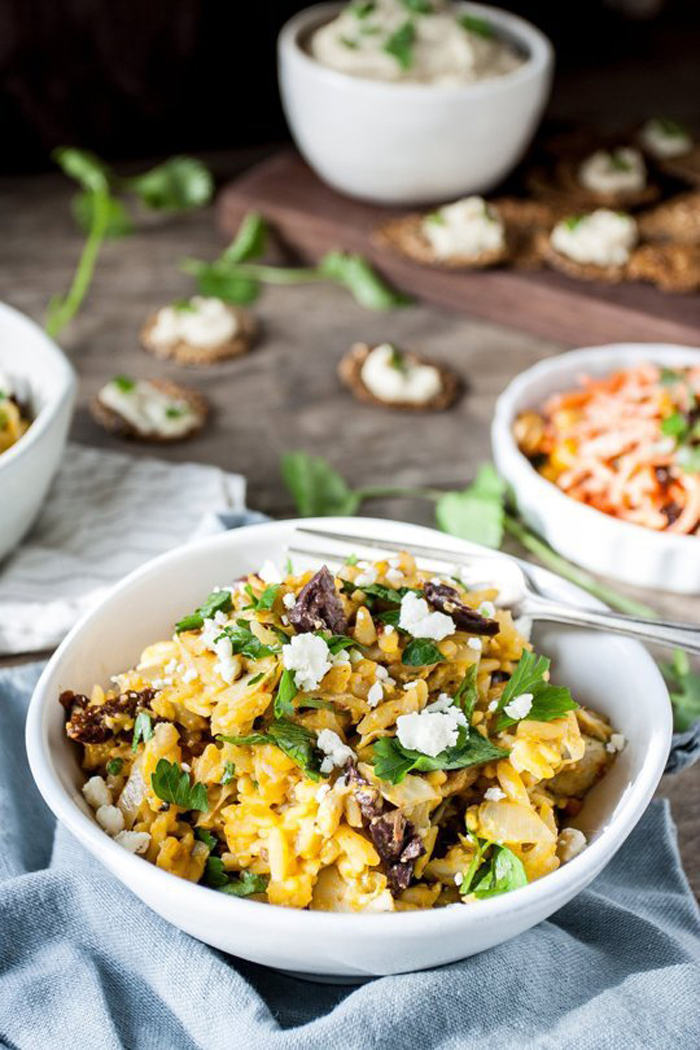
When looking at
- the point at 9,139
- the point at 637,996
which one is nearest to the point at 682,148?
the point at 9,139

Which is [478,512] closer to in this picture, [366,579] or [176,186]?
[366,579]

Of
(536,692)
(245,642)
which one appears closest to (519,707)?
(536,692)

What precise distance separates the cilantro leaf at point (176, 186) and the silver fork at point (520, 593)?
4.66 ft

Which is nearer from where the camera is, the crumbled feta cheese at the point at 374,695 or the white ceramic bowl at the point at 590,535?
the crumbled feta cheese at the point at 374,695

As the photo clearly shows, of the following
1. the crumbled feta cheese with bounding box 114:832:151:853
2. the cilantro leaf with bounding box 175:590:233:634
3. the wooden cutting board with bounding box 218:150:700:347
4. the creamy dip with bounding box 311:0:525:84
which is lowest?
the wooden cutting board with bounding box 218:150:700:347

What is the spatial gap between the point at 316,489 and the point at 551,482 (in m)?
0.35

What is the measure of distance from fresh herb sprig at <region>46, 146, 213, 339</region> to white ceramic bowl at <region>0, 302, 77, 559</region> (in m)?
0.50

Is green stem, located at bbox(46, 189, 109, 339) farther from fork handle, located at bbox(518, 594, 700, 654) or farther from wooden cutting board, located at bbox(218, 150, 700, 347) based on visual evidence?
fork handle, located at bbox(518, 594, 700, 654)

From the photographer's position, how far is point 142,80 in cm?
284

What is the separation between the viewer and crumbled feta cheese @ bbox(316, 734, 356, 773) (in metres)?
1.07

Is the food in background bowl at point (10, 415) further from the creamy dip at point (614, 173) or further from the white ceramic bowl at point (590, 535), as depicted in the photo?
the creamy dip at point (614, 173)

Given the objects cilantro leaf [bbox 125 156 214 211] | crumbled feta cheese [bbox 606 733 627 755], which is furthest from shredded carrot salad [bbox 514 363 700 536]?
cilantro leaf [bbox 125 156 214 211]

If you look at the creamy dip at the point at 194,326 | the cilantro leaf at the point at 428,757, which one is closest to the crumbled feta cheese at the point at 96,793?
the cilantro leaf at the point at 428,757

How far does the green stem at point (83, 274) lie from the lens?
2.25 m
